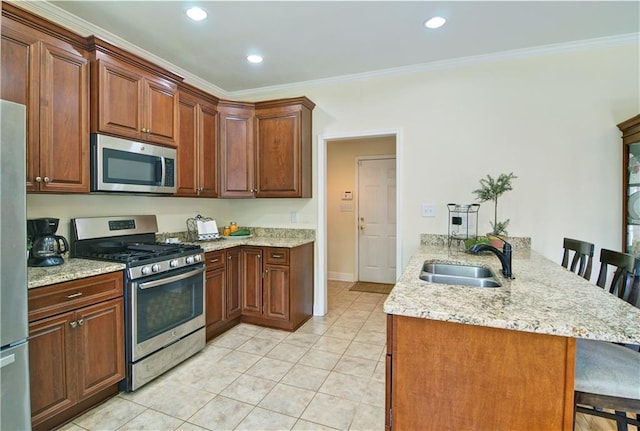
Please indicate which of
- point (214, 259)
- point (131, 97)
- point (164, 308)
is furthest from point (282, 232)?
point (131, 97)

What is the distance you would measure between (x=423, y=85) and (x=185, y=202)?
2859mm

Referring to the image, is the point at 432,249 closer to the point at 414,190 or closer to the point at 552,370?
the point at 414,190

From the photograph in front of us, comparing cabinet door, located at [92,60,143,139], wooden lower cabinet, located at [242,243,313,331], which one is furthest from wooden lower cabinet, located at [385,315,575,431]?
cabinet door, located at [92,60,143,139]

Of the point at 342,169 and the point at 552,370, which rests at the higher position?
the point at 342,169

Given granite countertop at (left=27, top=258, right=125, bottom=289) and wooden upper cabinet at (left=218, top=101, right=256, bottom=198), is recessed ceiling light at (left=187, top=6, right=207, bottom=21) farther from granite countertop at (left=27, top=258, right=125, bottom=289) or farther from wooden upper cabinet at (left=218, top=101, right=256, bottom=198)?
granite countertop at (left=27, top=258, right=125, bottom=289)

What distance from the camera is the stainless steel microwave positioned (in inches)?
88.1

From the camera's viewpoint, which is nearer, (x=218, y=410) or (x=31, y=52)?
(x=31, y=52)

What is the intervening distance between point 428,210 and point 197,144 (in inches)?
97.1

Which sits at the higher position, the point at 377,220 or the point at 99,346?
the point at 377,220

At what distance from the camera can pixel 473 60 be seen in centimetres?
302

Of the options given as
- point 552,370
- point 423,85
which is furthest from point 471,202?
point 552,370

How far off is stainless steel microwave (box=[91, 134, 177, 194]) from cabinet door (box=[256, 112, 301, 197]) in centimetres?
98

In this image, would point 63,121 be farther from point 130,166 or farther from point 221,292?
point 221,292

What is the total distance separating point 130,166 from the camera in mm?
2455
